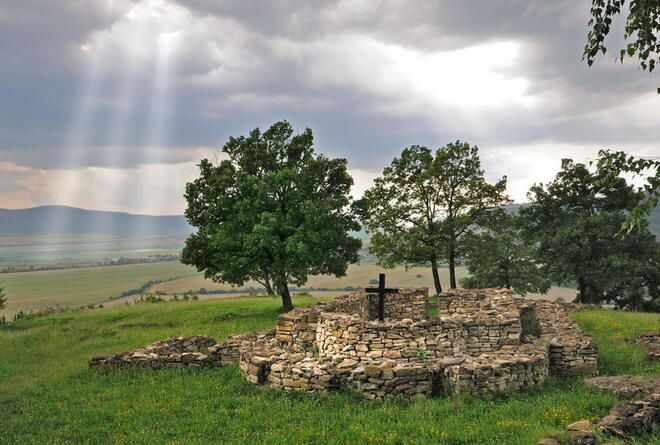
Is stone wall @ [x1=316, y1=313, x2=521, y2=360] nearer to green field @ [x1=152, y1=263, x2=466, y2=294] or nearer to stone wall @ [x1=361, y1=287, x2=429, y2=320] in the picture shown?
stone wall @ [x1=361, y1=287, x2=429, y2=320]

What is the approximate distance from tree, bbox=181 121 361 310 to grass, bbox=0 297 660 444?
12508 millimetres

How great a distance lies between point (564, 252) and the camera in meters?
33.9

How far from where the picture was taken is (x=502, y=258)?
113 feet

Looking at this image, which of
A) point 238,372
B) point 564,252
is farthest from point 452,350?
point 564,252

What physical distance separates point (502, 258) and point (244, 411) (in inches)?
1157

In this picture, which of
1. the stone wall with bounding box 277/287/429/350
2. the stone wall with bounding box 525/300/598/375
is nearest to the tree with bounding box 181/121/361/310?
the stone wall with bounding box 277/287/429/350

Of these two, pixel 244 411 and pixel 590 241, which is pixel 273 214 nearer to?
pixel 244 411

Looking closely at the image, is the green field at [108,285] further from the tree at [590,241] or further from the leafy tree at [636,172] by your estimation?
the leafy tree at [636,172]

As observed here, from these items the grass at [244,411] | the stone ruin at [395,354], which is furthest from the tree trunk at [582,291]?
the grass at [244,411]

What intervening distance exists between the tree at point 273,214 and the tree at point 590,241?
1676 cm

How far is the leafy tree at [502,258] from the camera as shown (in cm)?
3303

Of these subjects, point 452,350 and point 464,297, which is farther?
point 464,297

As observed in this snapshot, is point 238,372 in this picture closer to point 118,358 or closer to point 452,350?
point 118,358

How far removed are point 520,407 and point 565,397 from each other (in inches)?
61.3
